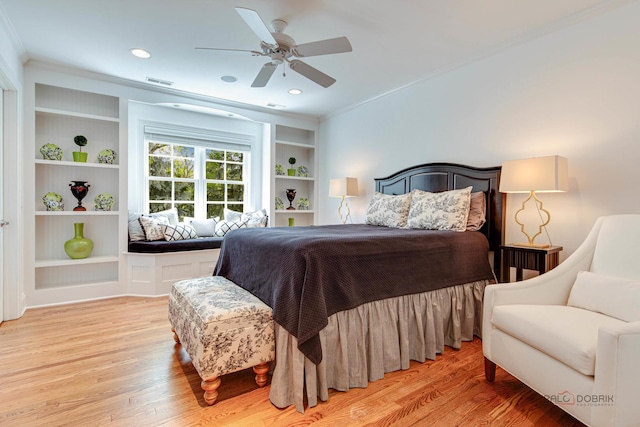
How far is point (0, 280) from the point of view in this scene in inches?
112

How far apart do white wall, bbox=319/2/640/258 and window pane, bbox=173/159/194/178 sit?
10.1 ft

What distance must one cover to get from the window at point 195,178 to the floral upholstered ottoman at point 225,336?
288 centimetres

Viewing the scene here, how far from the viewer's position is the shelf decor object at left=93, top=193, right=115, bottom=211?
368 cm

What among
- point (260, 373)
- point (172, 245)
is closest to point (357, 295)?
point (260, 373)

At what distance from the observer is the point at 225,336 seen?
1.72m

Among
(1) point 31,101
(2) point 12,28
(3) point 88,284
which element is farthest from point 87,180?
(2) point 12,28

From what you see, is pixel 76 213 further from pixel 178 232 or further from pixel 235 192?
pixel 235 192

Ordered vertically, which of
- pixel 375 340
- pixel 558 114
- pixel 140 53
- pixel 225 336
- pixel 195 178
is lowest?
pixel 375 340

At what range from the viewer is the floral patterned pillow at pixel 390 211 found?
3174 millimetres

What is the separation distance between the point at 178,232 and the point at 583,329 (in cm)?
402

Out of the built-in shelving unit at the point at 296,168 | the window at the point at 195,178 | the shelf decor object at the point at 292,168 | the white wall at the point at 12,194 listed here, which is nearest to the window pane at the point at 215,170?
the window at the point at 195,178

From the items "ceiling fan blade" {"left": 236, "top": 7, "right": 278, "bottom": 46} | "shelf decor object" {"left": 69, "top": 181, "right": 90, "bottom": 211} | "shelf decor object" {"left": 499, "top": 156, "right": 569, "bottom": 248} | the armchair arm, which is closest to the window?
"shelf decor object" {"left": 69, "top": 181, "right": 90, "bottom": 211}

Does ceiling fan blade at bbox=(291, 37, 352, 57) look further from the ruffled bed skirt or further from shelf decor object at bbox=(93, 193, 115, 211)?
shelf decor object at bbox=(93, 193, 115, 211)

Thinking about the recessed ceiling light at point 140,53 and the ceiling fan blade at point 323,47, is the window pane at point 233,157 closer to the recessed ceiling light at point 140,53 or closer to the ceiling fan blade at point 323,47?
the recessed ceiling light at point 140,53
